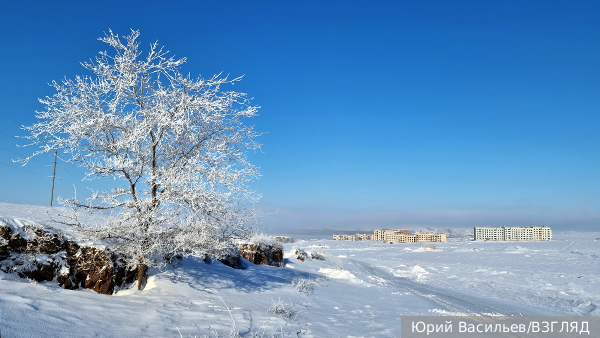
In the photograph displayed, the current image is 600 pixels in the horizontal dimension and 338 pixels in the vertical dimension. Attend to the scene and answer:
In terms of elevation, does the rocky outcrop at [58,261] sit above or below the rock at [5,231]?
below

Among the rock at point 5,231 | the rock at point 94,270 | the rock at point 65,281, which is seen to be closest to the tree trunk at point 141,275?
the rock at point 94,270

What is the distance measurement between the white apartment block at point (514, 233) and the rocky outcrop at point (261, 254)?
154 meters

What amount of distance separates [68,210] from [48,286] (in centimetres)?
157

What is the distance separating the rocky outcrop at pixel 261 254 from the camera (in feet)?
69.3

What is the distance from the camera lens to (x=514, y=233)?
166250 mm

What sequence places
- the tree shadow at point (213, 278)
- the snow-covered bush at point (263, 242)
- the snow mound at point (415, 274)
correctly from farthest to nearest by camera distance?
1. the snow mound at point (415, 274)
2. the snow-covered bush at point (263, 242)
3. the tree shadow at point (213, 278)

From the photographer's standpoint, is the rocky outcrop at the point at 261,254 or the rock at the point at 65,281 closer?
the rock at the point at 65,281

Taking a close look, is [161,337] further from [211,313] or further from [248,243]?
[248,243]

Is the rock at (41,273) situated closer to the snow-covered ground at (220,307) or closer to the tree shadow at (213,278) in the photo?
the snow-covered ground at (220,307)

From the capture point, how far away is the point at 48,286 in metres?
7.27

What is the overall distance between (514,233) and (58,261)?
192430mm

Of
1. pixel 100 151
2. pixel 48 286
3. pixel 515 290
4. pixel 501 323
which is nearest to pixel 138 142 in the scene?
pixel 100 151

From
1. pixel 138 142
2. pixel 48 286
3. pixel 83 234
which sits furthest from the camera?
pixel 138 142

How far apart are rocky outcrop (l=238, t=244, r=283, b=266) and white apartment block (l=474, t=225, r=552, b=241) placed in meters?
154
